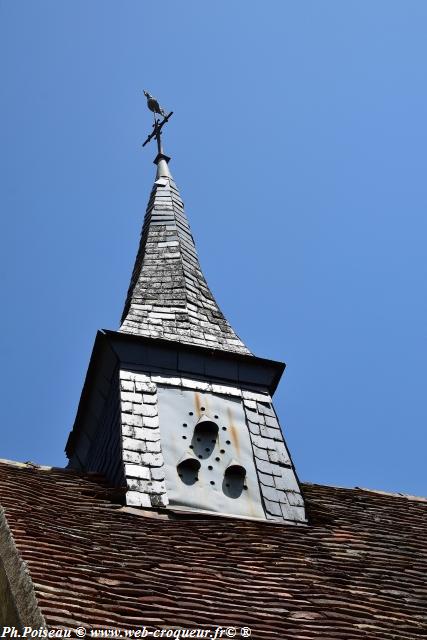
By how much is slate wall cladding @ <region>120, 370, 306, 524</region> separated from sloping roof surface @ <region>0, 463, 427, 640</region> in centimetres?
27

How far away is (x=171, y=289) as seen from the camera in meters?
11.5

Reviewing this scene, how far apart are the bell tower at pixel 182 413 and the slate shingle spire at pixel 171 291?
0.07 ft

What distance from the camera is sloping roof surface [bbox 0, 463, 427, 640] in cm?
535

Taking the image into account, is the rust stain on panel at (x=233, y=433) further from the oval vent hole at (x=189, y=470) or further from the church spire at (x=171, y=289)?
the church spire at (x=171, y=289)

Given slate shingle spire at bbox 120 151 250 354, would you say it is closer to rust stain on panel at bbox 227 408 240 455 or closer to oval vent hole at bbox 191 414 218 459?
rust stain on panel at bbox 227 408 240 455

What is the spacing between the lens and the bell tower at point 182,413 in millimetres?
8625

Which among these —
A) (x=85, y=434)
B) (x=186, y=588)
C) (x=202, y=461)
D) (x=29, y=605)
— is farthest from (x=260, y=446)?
(x=29, y=605)

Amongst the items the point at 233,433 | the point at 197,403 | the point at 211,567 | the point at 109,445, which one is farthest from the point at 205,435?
the point at 211,567

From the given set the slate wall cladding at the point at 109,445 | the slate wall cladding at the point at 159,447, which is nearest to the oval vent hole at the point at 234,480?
the slate wall cladding at the point at 159,447

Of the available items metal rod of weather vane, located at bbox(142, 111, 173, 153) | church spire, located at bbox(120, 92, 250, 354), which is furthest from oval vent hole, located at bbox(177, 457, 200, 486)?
metal rod of weather vane, located at bbox(142, 111, 173, 153)

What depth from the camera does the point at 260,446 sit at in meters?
9.45

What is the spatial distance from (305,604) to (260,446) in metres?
3.55

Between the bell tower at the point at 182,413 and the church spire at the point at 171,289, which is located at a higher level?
the church spire at the point at 171,289

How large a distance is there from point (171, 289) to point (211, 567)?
5.41 metres
